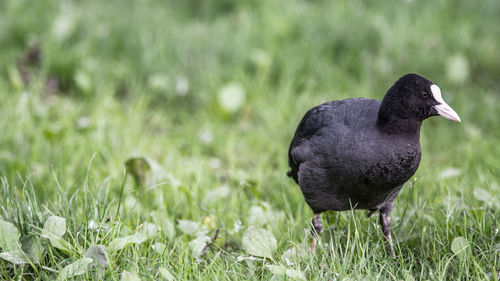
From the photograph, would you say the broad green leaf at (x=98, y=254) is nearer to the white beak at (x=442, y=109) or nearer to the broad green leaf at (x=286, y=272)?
the broad green leaf at (x=286, y=272)

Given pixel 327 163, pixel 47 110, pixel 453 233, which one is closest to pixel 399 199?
pixel 453 233

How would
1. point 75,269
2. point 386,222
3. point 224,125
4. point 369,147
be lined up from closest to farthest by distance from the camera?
1. point 75,269
2. point 369,147
3. point 386,222
4. point 224,125

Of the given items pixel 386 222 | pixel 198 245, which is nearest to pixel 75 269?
pixel 198 245

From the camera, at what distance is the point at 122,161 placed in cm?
391

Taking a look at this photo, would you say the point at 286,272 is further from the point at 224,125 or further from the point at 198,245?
the point at 224,125

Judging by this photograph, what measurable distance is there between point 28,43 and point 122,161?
1749mm

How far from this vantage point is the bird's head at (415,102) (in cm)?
252

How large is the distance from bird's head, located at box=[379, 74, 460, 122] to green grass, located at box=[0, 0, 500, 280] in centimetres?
50

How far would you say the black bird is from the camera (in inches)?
98.7

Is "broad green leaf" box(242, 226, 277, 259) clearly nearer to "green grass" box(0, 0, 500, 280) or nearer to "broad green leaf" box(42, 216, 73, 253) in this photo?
"green grass" box(0, 0, 500, 280)

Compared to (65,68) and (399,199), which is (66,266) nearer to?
(399,199)

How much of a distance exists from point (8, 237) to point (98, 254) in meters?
0.39

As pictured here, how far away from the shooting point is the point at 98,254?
2.40 meters

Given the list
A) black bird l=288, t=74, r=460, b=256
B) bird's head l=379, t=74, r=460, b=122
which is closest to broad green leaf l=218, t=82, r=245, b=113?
black bird l=288, t=74, r=460, b=256
